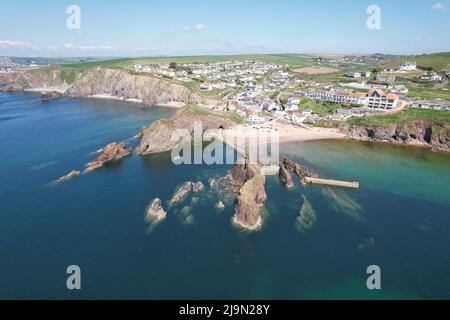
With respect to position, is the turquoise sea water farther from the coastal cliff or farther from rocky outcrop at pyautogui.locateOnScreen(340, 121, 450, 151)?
the coastal cliff

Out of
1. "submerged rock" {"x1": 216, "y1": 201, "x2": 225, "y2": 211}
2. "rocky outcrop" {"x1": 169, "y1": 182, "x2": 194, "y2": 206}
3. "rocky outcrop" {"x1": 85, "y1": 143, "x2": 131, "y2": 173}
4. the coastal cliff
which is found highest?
the coastal cliff

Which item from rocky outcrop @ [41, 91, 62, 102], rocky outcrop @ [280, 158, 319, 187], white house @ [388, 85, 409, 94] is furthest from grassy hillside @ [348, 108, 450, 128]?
rocky outcrop @ [41, 91, 62, 102]

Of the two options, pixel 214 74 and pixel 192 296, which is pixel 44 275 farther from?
pixel 214 74

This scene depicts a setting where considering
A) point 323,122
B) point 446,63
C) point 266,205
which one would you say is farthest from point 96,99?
point 446,63

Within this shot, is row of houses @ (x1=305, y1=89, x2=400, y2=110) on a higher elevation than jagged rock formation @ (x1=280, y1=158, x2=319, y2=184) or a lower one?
higher

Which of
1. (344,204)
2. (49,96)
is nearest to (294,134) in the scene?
(344,204)

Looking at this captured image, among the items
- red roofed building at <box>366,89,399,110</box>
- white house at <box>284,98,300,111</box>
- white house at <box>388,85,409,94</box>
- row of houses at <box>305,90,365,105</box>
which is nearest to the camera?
red roofed building at <box>366,89,399,110</box>
